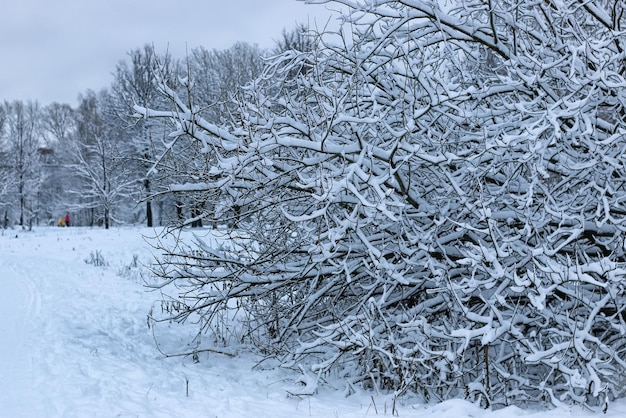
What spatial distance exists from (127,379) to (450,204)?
3448mm

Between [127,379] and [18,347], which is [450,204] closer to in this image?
[127,379]

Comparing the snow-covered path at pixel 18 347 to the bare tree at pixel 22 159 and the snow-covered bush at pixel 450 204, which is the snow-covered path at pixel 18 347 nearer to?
the snow-covered bush at pixel 450 204

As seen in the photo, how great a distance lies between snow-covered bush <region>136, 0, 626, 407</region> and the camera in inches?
183

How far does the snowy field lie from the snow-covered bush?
0.42 m

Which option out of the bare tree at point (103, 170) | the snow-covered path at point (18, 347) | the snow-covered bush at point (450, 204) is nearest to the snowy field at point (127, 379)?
the snow-covered path at point (18, 347)

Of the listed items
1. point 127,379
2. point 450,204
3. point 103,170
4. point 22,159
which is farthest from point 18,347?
point 22,159

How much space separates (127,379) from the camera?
17.3 feet

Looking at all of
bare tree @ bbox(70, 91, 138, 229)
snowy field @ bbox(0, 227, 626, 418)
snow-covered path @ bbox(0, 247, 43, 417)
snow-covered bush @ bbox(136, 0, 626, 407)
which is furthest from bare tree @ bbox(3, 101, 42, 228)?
snow-covered bush @ bbox(136, 0, 626, 407)

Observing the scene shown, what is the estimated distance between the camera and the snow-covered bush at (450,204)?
466cm

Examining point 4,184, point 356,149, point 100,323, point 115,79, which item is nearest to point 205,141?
point 356,149

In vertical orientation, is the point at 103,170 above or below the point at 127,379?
above

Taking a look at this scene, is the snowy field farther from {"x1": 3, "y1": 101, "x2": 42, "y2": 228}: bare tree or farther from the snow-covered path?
{"x1": 3, "y1": 101, "x2": 42, "y2": 228}: bare tree

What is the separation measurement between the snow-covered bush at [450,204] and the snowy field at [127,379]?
1.36ft

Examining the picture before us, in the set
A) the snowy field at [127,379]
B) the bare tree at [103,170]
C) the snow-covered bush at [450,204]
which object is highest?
the bare tree at [103,170]
